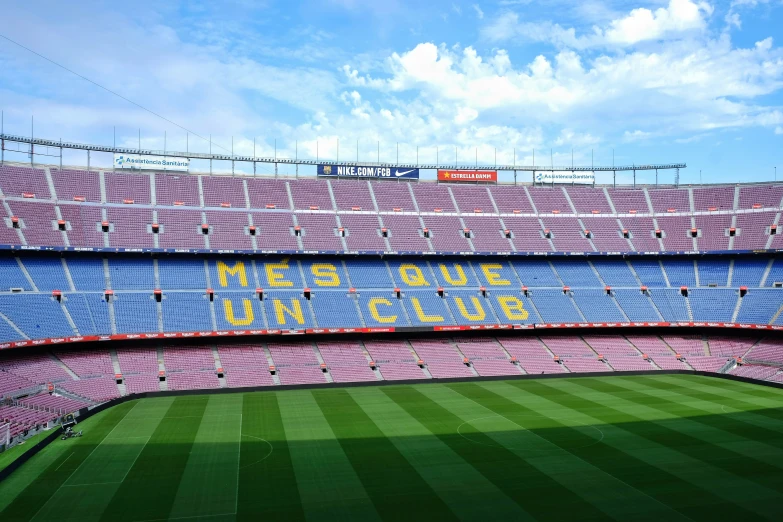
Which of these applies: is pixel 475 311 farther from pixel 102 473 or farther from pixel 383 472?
pixel 102 473

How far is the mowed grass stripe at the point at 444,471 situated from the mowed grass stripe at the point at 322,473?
3017 mm

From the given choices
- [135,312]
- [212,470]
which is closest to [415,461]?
[212,470]

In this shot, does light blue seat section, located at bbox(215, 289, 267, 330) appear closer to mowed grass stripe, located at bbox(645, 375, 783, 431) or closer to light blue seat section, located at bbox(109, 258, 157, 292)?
light blue seat section, located at bbox(109, 258, 157, 292)

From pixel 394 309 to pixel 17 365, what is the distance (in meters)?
28.7

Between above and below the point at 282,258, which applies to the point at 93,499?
below

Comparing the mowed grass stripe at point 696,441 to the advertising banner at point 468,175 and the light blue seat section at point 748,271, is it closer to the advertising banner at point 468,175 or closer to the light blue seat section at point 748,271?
the light blue seat section at point 748,271

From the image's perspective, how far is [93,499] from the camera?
22.6 metres

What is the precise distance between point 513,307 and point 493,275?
4.89 meters

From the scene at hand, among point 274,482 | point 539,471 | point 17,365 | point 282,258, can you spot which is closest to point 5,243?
point 17,365

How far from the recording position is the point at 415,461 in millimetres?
26766

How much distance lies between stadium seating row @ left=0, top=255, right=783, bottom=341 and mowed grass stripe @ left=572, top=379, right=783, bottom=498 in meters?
13.2

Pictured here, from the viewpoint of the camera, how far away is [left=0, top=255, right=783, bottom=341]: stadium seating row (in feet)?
149

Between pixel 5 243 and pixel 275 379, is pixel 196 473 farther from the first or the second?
pixel 5 243

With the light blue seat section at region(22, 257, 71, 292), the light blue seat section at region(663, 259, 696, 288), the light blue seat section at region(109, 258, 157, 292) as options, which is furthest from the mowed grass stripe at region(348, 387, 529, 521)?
the light blue seat section at region(663, 259, 696, 288)
